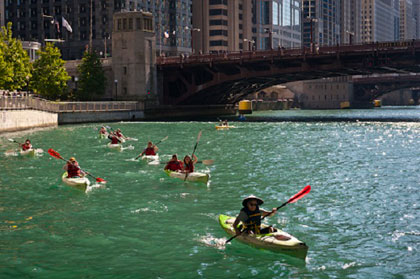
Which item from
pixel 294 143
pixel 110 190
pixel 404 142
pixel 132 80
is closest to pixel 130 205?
pixel 110 190

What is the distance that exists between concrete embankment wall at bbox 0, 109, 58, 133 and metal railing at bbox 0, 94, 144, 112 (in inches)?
21.3

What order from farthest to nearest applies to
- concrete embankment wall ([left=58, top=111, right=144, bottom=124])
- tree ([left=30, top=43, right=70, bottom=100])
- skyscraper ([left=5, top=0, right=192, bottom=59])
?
skyscraper ([left=5, top=0, right=192, bottom=59]) < tree ([left=30, top=43, right=70, bottom=100]) < concrete embankment wall ([left=58, top=111, right=144, bottom=124])

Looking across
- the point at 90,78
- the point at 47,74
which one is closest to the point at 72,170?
the point at 47,74

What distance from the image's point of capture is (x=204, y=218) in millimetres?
21500

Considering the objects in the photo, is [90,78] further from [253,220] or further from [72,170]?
[253,220]

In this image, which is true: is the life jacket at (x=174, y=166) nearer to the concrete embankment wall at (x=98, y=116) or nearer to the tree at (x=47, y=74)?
the concrete embankment wall at (x=98, y=116)

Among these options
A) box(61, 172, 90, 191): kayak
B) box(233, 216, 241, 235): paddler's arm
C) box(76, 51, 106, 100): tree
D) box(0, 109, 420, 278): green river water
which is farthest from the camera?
box(76, 51, 106, 100): tree

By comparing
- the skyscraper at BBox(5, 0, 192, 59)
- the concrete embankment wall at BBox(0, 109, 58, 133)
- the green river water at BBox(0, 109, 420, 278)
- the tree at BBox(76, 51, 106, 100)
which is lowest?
the green river water at BBox(0, 109, 420, 278)

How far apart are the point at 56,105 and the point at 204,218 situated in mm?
58046

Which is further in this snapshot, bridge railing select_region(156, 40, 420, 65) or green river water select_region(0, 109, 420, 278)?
bridge railing select_region(156, 40, 420, 65)

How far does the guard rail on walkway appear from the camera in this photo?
5925cm

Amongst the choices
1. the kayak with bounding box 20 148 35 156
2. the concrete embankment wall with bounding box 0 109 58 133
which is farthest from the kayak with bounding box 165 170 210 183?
the concrete embankment wall with bounding box 0 109 58 133

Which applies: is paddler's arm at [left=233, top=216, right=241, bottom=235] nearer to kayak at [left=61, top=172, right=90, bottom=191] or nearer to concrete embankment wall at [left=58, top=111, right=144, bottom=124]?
kayak at [left=61, top=172, right=90, bottom=191]

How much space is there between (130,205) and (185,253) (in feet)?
23.0
